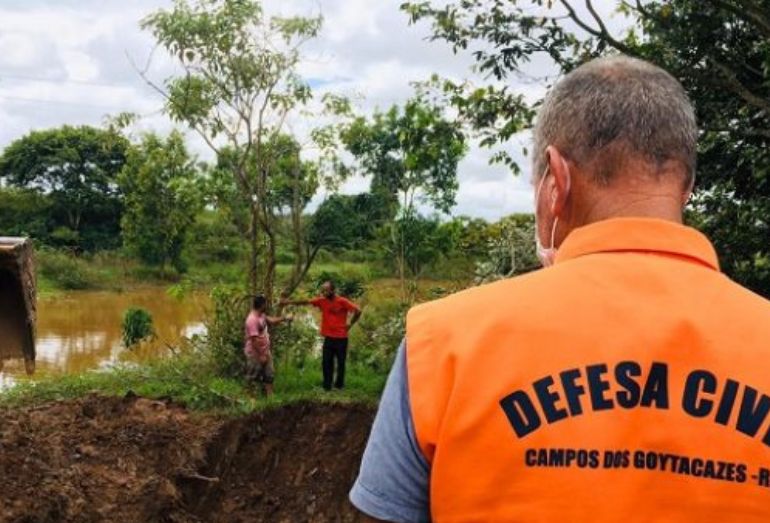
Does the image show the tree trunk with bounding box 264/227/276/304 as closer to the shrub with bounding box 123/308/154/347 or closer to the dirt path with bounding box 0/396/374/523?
the dirt path with bounding box 0/396/374/523

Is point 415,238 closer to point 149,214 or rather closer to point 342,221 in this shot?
point 342,221

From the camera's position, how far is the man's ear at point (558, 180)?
1.23 meters

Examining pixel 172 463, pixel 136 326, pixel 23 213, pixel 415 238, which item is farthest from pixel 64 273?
pixel 172 463

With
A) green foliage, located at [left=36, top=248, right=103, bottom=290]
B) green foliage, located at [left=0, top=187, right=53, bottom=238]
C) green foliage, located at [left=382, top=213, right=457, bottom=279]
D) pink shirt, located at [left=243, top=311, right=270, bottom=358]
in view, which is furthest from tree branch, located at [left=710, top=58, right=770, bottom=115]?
green foliage, located at [left=0, top=187, right=53, bottom=238]

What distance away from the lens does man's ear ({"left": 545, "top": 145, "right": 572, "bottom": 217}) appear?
1227 mm

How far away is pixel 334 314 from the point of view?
10469mm

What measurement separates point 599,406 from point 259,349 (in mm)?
8997

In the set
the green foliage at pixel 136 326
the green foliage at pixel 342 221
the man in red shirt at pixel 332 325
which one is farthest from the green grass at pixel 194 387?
the green foliage at pixel 136 326

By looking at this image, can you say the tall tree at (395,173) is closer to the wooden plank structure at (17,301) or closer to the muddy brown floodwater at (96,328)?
the muddy brown floodwater at (96,328)

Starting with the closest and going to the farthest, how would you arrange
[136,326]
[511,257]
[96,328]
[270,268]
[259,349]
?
[511,257], [259,349], [270,268], [136,326], [96,328]

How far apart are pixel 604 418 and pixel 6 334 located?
2.07 meters

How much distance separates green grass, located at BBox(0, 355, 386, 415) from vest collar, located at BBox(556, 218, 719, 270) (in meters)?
8.76

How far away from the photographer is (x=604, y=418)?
1.07m

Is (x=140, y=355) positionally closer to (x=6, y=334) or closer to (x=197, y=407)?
(x=197, y=407)
